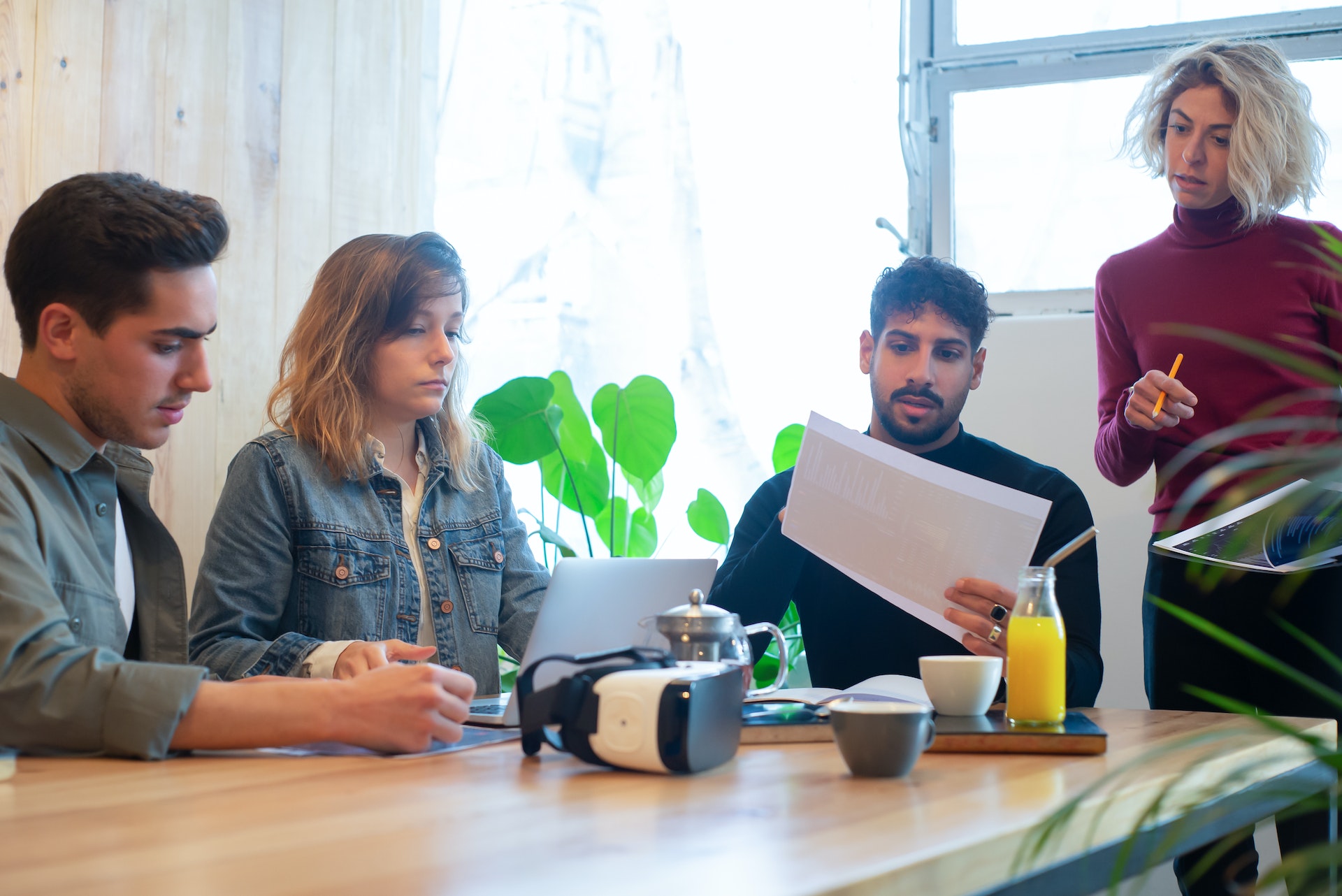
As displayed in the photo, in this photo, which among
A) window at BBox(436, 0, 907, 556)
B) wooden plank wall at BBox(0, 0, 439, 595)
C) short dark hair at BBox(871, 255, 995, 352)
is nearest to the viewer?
short dark hair at BBox(871, 255, 995, 352)

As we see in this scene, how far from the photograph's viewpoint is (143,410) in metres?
1.33

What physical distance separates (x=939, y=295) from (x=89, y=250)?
1.22m

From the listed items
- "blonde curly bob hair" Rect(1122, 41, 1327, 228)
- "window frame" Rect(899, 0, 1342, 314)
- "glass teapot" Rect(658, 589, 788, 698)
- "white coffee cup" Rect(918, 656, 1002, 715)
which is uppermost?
"window frame" Rect(899, 0, 1342, 314)

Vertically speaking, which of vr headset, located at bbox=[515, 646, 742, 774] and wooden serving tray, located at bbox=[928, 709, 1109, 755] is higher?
vr headset, located at bbox=[515, 646, 742, 774]

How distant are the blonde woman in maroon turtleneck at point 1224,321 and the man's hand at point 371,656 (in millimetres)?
1156

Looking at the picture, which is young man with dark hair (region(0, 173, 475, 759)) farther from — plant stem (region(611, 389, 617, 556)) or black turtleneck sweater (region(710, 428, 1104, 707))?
plant stem (region(611, 389, 617, 556))

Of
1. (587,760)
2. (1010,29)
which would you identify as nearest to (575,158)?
(1010,29)

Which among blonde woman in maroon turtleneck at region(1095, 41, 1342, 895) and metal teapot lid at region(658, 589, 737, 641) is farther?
blonde woman in maroon turtleneck at region(1095, 41, 1342, 895)

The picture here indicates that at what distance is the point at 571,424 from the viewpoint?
2766 millimetres

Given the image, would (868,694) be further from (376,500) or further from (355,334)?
(355,334)

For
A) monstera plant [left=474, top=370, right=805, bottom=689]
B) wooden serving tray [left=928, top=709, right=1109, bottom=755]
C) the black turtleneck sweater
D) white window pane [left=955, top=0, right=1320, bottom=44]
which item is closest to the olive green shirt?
wooden serving tray [left=928, top=709, right=1109, bottom=755]

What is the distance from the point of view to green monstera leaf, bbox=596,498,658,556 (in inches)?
112

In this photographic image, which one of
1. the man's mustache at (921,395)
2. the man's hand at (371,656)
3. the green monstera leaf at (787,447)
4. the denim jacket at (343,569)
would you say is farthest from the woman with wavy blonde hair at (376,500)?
the green monstera leaf at (787,447)

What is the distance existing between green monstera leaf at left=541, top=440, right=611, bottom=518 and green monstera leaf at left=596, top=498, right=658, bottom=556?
0.04 m
